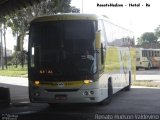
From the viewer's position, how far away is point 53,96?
14.8 m

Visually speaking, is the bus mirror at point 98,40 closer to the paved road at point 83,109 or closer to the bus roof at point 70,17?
the bus roof at point 70,17

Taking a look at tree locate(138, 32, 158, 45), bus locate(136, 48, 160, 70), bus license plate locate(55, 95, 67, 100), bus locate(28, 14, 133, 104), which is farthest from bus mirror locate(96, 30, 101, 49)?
tree locate(138, 32, 158, 45)

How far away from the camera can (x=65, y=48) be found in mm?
14852

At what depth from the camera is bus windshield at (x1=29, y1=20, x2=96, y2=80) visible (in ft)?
48.2

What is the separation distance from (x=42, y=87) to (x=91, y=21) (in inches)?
105

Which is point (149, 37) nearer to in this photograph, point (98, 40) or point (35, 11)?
point (35, 11)

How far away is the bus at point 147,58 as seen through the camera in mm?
52875

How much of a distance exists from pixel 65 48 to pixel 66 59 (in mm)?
362

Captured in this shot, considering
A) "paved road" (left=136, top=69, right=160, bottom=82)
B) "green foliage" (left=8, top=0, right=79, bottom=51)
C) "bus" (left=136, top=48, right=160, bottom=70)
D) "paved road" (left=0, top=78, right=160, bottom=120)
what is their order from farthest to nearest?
"bus" (left=136, top=48, right=160, bottom=70) < "green foliage" (left=8, top=0, right=79, bottom=51) < "paved road" (left=136, top=69, right=160, bottom=82) < "paved road" (left=0, top=78, right=160, bottom=120)

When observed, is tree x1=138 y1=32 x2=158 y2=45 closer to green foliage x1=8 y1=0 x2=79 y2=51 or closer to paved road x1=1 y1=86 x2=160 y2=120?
green foliage x1=8 y1=0 x2=79 y2=51

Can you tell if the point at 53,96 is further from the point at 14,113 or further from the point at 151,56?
the point at 151,56

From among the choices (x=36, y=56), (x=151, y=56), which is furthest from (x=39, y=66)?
(x=151, y=56)

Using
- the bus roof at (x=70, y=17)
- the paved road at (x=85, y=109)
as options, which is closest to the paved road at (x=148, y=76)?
the paved road at (x=85, y=109)

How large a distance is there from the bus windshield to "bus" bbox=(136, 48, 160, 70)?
125ft
